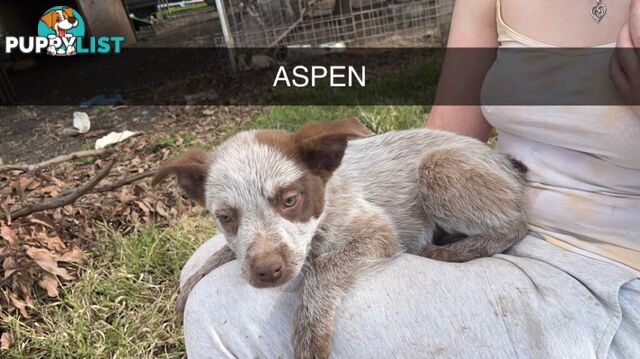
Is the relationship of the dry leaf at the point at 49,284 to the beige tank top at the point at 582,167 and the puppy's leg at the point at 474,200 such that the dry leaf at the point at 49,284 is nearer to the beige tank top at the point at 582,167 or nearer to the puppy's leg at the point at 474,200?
the puppy's leg at the point at 474,200

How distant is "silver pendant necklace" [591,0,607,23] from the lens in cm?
176

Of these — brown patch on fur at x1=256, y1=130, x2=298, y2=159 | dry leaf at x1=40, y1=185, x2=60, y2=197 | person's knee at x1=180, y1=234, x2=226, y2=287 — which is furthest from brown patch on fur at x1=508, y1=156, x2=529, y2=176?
dry leaf at x1=40, y1=185, x2=60, y2=197

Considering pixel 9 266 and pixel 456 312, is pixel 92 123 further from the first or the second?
pixel 456 312

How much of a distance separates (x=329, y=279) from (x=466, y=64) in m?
1.25

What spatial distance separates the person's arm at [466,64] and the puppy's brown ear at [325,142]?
0.73 m

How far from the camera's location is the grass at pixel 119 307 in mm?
2740

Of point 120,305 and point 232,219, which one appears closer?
point 232,219

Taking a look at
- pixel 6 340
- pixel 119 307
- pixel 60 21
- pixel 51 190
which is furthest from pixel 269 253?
pixel 60 21

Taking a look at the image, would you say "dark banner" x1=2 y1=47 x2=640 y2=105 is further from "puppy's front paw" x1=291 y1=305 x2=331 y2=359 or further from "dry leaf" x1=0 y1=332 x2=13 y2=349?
"puppy's front paw" x1=291 y1=305 x2=331 y2=359

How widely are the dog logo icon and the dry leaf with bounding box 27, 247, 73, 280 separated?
635 cm

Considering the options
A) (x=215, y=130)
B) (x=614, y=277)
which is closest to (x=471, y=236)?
(x=614, y=277)

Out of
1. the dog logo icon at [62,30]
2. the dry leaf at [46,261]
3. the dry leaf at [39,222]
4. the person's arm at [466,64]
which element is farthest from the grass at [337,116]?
the dog logo icon at [62,30]

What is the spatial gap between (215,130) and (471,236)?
4.19 m

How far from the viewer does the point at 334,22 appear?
757 cm
